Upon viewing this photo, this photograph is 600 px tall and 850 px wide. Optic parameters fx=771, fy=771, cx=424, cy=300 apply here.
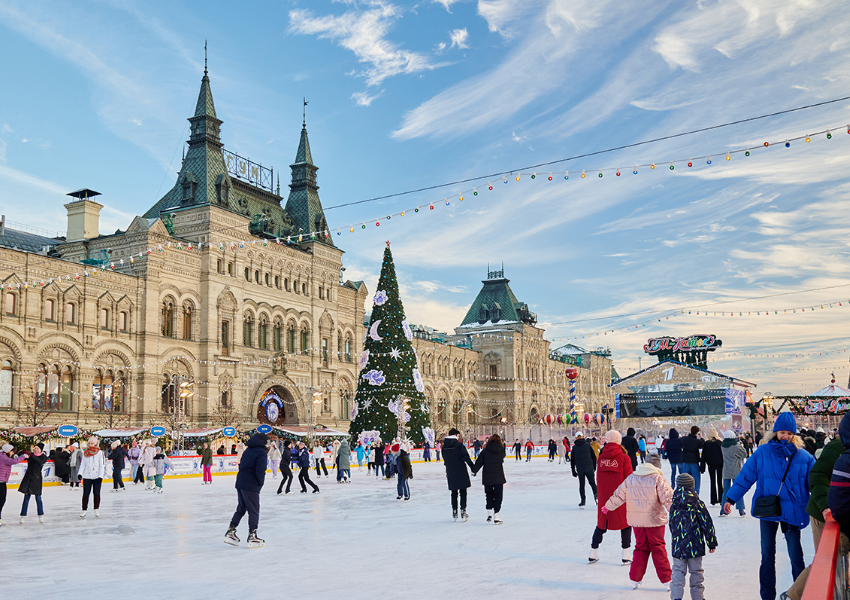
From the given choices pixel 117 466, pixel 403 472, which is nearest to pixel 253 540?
pixel 403 472

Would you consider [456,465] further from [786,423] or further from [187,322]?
[187,322]

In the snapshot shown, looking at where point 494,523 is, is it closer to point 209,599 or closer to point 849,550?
point 209,599

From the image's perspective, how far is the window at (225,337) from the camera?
44.6 metres

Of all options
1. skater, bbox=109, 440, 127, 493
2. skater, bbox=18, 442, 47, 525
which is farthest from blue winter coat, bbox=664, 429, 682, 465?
skater, bbox=109, 440, 127, 493

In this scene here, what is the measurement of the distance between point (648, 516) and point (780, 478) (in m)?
1.31

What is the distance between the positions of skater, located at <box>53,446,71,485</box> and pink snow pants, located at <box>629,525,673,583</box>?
20.0 metres

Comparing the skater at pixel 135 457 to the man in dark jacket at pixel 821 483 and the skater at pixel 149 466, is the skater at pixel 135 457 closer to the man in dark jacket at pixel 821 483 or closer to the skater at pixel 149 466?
the skater at pixel 149 466

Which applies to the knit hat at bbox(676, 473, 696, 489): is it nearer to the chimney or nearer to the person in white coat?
the person in white coat

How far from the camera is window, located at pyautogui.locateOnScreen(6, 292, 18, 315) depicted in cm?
3384

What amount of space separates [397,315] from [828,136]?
26.7 meters

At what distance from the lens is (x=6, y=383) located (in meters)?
33.5

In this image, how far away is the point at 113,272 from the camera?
38469 millimetres

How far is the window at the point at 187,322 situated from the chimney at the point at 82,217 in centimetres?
663

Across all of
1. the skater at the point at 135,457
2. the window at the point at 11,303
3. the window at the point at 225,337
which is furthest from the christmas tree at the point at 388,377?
the window at the point at 11,303
